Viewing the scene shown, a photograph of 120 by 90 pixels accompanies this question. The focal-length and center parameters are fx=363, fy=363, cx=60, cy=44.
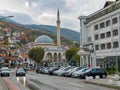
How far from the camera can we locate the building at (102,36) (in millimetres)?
83250

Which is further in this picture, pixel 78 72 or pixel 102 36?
pixel 102 36

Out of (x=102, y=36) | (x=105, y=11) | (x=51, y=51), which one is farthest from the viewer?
(x=51, y=51)

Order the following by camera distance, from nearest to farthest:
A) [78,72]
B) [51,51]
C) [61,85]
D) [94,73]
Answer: [61,85] < [94,73] < [78,72] < [51,51]

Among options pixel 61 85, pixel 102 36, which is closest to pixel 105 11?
pixel 102 36

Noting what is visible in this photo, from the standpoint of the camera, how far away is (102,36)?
307 ft

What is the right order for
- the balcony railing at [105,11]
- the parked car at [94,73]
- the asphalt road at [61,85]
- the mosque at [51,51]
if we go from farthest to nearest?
1. the mosque at [51,51]
2. the balcony railing at [105,11]
3. the parked car at [94,73]
4. the asphalt road at [61,85]

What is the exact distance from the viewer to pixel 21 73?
68750 mm

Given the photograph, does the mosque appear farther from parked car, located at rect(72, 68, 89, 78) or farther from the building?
parked car, located at rect(72, 68, 89, 78)

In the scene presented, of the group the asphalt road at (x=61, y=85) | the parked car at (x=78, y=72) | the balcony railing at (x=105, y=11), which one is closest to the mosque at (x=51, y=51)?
the balcony railing at (x=105, y=11)

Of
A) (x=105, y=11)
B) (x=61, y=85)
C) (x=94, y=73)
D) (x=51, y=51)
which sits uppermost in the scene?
(x=105, y=11)

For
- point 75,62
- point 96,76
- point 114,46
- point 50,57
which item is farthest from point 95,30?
point 50,57

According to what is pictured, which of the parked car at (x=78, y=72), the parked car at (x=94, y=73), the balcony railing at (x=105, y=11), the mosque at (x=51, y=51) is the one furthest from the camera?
the mosque at (x=51, y=51)

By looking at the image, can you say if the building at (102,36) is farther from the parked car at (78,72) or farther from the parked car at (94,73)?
the parked car at (94,73)

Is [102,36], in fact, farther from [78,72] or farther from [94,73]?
[94,73]
